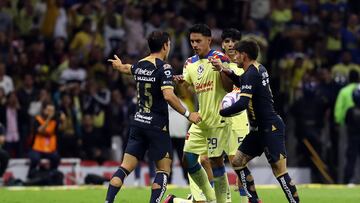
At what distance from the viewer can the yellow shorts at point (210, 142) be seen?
17.4m

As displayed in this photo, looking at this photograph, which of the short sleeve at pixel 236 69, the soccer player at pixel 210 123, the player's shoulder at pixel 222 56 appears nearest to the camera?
the player's shoulder at pixel 222 56

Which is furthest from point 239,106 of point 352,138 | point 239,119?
point 352,138

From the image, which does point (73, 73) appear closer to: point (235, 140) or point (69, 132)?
point (69, 132)

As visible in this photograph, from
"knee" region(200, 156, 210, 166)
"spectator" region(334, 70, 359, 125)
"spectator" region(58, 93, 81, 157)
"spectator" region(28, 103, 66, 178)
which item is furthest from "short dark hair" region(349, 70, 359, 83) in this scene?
"knee" region(200, 156, 210, 166)

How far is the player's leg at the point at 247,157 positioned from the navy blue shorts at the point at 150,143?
110 cm

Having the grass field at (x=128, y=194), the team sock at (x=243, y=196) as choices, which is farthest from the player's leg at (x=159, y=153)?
the grass field at (x=128, y=194)

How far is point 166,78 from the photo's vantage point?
1591cm

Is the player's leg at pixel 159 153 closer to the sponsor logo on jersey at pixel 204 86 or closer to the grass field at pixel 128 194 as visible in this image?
the sponsor logo on jersey at pixel 204 86

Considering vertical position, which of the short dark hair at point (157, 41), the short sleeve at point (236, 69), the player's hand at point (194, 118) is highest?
the short dark hair at point (157, 41)

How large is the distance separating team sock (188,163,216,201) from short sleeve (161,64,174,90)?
5.67 feet

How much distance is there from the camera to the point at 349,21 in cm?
3081

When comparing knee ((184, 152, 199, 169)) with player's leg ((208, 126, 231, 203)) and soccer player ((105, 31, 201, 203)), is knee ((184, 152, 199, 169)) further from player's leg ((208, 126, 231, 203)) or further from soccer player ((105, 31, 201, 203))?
soccer player ((105, 31, 201, 203))

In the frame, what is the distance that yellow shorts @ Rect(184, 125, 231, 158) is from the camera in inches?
685

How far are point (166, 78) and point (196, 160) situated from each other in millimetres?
1851
